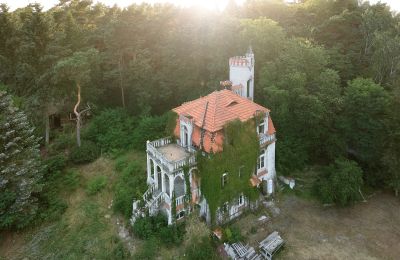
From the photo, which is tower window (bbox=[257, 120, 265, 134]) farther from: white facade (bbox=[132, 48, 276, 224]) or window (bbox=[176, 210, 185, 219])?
window (bbox=[176, 210, 185, 219])

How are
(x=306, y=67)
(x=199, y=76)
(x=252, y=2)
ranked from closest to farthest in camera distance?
(x=306, y=67)
(x=199, y=76)
(x=252, y=2)

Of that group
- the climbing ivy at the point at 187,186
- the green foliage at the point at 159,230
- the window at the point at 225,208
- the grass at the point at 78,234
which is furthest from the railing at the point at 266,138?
the grass at the point at 78,234

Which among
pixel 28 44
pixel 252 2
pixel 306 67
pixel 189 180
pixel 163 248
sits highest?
pixel 252 2

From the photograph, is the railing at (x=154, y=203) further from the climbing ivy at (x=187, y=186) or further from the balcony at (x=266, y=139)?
the balcony at (x=266, y=139)

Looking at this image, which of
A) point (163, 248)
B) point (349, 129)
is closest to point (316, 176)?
point (349, 129)

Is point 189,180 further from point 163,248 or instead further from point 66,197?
point 66,197

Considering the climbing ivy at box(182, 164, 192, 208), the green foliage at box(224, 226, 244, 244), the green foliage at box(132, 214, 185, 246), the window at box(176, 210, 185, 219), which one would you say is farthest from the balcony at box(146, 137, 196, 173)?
the green foliage at box(224, 226, 244, 244)

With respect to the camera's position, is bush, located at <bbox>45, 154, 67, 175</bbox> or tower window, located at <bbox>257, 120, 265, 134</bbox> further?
bush, located at <bbox>45, 154, 67, 175</bbox>
